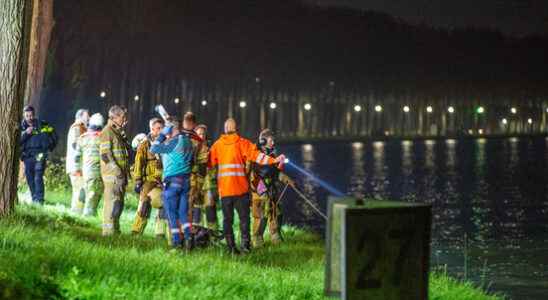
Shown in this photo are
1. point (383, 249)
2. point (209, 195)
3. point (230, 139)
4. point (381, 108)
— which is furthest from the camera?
point (381, 108)

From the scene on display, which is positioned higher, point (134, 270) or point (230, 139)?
point (230, 139)

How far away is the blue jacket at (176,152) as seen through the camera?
14445 mm

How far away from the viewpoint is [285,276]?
12.2m

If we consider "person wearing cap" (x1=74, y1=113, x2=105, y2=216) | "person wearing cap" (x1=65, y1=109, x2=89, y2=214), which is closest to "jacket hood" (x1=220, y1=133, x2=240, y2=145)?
"person wearing cap" (x1=74, y1=113, x2=105, y2=216)

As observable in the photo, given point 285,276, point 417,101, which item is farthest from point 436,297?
point 417,101

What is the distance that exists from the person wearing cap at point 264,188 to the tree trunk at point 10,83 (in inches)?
143

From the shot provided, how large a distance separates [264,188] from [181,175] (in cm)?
226

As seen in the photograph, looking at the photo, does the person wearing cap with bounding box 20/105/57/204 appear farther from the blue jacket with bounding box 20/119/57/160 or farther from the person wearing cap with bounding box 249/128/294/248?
the person wearing cap with bounding box 249/128/294/248

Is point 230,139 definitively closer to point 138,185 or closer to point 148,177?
point 138,185

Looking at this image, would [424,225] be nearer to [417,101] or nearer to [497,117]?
[417,101]

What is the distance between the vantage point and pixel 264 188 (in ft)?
54.1

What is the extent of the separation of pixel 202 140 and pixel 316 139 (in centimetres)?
11188

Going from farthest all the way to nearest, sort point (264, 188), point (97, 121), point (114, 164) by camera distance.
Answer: point (97, 121), point (264, 188), point (114, 164)

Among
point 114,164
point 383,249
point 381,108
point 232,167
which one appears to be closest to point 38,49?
point 114,164
